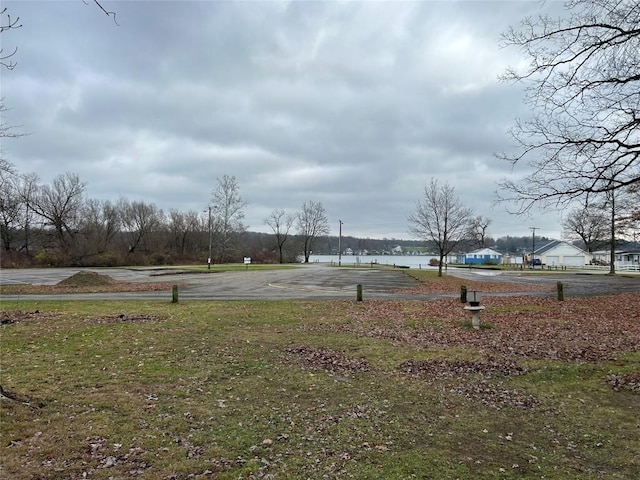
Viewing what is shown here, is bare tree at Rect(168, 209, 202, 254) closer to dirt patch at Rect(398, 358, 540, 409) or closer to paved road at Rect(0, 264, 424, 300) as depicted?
paved road at Rect(0, 264, 424, 300)

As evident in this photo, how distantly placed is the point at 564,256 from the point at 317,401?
92294 millimetres

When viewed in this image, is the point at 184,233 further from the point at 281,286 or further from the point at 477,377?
the point at 477,377

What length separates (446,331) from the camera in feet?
39.0

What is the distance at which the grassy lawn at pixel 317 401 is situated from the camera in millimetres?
4281

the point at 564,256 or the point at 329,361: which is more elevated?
the point at 564,256

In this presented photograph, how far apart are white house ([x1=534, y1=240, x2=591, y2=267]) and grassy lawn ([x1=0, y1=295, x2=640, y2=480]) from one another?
8183cm

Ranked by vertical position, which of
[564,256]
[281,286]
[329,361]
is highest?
[564,256]

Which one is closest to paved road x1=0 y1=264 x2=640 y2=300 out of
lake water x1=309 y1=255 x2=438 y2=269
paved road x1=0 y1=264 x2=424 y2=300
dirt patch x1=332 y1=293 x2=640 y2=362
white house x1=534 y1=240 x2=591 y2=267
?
paved road x1=0 y1=264 x2=424 y2=300

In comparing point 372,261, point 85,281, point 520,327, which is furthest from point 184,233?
point 520,327

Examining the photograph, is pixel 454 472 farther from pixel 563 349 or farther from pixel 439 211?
pixel 439 211

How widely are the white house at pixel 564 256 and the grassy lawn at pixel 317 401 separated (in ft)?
268

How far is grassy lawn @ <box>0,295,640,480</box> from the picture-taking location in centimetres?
428

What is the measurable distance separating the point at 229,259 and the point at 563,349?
67945mm

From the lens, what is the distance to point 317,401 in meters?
6.17
